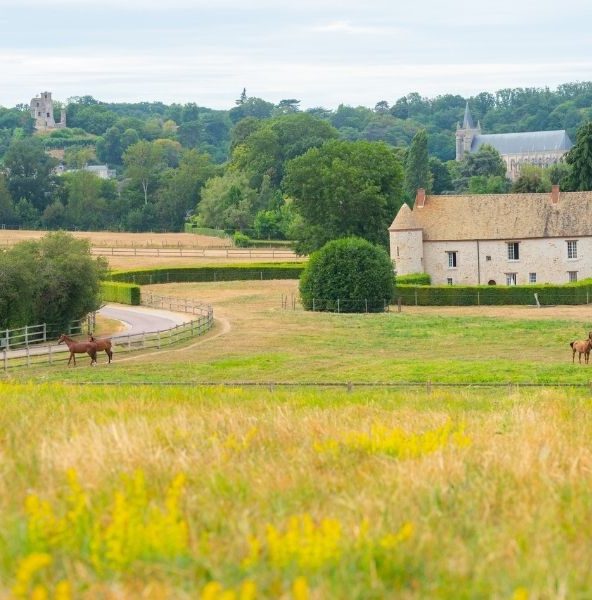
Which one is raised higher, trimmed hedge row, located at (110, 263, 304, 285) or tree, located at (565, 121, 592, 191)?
tree, located at (565, 121, 592, 191)

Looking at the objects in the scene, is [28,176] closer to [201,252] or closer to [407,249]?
[201,252]

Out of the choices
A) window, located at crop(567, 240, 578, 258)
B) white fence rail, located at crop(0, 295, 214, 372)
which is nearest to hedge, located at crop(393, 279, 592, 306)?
window, located at crop(567, 240, 578, 258)

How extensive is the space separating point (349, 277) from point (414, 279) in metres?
12.3

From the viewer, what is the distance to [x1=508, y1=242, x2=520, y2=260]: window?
3204 inches

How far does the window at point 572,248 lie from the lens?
8081 centimetres

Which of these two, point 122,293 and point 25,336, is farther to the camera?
point 122,293

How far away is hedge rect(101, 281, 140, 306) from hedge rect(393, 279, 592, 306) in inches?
560

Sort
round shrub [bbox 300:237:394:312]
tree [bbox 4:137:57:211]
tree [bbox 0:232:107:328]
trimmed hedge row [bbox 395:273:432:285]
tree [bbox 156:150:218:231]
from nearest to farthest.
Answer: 1. tree [bbox 0:232:107:328]
2. round shrub [bbox 300:237:394:312]
3. trimmed hedge row [bbox 395:273:432:285]
4. tree [bbox 4:137:57:211]
5. tree [bbox 156:150:218:231]

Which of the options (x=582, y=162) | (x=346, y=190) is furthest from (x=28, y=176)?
(x=582, y=162)

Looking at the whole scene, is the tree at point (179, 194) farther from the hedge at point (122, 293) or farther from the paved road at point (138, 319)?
the paved road at point (138, 319)

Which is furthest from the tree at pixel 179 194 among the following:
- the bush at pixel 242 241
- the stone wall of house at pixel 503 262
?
the stone wall of house at pixel 503 262

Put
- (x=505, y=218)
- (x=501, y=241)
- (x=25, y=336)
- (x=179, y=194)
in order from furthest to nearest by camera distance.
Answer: (x=179, y=194) → (x=505, y=218) → (x=501, y=241) → (x=25, y=336)

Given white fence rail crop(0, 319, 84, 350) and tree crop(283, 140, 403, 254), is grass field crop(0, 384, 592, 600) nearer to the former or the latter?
white fence rail crop(0, 319, 84, 350)

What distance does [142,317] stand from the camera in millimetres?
62594
